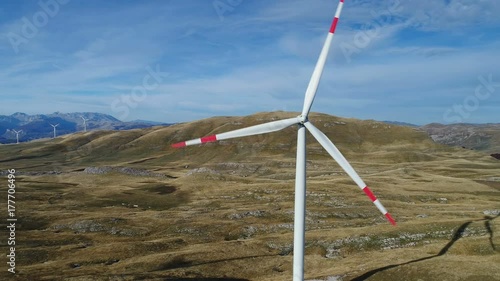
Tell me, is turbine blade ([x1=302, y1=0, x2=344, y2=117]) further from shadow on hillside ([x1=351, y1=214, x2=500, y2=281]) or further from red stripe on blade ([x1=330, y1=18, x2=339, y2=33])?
shadow on hillside ([x1=351, y1=214, x2=500, y2=281])

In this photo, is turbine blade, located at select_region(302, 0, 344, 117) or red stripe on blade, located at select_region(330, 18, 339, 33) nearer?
red stripe on blade, located at select_region(330, 18, 339, 33)

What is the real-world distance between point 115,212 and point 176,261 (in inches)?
1696

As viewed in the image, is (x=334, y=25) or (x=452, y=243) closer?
(x=334, y=25)

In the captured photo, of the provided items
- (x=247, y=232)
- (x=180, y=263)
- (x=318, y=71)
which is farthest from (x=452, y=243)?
(x=180, y=263)

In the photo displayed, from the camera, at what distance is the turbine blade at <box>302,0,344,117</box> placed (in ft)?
120


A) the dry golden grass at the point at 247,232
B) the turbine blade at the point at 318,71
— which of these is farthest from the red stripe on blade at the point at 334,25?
the dry golden grass at the point at 247,232

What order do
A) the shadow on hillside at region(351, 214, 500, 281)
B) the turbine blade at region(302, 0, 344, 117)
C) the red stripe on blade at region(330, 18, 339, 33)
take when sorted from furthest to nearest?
1. the shadow on hillside at region(351, 214, 500, 281)
2. the turbine blade at region(302, 0, 344, 117)
3. the red stripe on blade at region(330, 18, 339, 33)

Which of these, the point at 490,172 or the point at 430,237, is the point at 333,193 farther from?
the point at 490,172

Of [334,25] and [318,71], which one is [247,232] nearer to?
[318,71]

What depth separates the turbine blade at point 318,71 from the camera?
36.5 meters

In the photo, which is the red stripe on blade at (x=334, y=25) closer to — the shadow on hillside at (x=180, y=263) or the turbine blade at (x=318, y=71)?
the turbine blade at (x=318, y=71)

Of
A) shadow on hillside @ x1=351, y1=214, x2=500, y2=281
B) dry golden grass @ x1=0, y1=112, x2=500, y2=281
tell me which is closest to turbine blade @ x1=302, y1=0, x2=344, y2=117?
shadow on hillside @ x1=351, y1=214, x2=500, y2=281

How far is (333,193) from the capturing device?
116 meters

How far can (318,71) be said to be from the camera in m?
40.2
